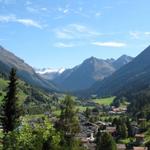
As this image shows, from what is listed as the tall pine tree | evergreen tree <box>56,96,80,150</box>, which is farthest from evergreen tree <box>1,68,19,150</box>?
evergreen tree <box>56,96,80,150</box>

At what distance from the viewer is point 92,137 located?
197 metres

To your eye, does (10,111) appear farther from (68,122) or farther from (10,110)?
(68,122)

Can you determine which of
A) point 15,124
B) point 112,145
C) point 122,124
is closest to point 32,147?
point 15,124

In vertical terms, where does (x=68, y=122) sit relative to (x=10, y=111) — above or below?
below

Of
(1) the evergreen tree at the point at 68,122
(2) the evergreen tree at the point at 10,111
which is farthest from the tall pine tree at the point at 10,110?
(1) the evergreen tree at the point at 68,122

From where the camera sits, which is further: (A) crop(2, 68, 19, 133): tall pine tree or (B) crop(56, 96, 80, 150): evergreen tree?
(B) crop(56, 96, 80, 150): evergreen tree

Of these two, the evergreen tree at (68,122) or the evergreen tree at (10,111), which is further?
the evergreen tree at (68,122)

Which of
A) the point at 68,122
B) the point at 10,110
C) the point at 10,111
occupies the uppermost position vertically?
the point at 10,110

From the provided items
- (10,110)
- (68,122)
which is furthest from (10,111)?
(68,122)

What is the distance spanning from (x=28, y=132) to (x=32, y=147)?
70.7 inches

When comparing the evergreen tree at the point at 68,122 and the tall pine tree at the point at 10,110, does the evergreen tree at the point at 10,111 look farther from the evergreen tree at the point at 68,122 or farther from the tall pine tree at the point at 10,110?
the evergreen tree at the point at 68,122

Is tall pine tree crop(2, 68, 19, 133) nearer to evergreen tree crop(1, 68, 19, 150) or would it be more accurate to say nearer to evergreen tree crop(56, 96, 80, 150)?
evergreen tree crop(1, 68, 19, 150)

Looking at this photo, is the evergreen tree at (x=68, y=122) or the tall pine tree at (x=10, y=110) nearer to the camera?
the tall pine tree at (x=10, y=110)

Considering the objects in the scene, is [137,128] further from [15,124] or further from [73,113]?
[15,124]
